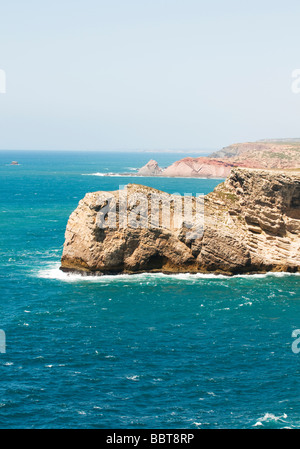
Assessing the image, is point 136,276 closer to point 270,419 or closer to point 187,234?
point 187,234

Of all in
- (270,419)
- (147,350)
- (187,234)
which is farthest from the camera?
(187,234)

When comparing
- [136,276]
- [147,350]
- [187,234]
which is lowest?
[147,350]

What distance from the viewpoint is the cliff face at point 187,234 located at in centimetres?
7288

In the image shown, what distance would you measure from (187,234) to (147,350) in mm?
25765

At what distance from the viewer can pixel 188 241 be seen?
73.8m

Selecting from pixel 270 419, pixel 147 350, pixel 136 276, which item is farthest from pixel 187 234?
pixel 270 419

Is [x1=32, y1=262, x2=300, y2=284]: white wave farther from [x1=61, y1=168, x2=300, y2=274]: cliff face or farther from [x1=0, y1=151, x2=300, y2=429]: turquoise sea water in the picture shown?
[x1=61, y1=168, x2=300, y2=274]: cliff face

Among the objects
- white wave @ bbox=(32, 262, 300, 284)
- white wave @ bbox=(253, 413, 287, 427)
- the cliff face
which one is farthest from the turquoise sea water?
the cliff face

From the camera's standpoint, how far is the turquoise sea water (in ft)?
132

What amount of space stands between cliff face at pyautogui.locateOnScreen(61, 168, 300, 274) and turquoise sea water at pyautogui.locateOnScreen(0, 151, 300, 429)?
218 centimetres

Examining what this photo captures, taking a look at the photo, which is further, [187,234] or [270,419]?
[187,234]

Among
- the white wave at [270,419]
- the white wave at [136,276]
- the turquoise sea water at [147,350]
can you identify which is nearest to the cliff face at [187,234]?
the white wave at [136,276]

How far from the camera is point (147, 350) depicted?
164 feet
